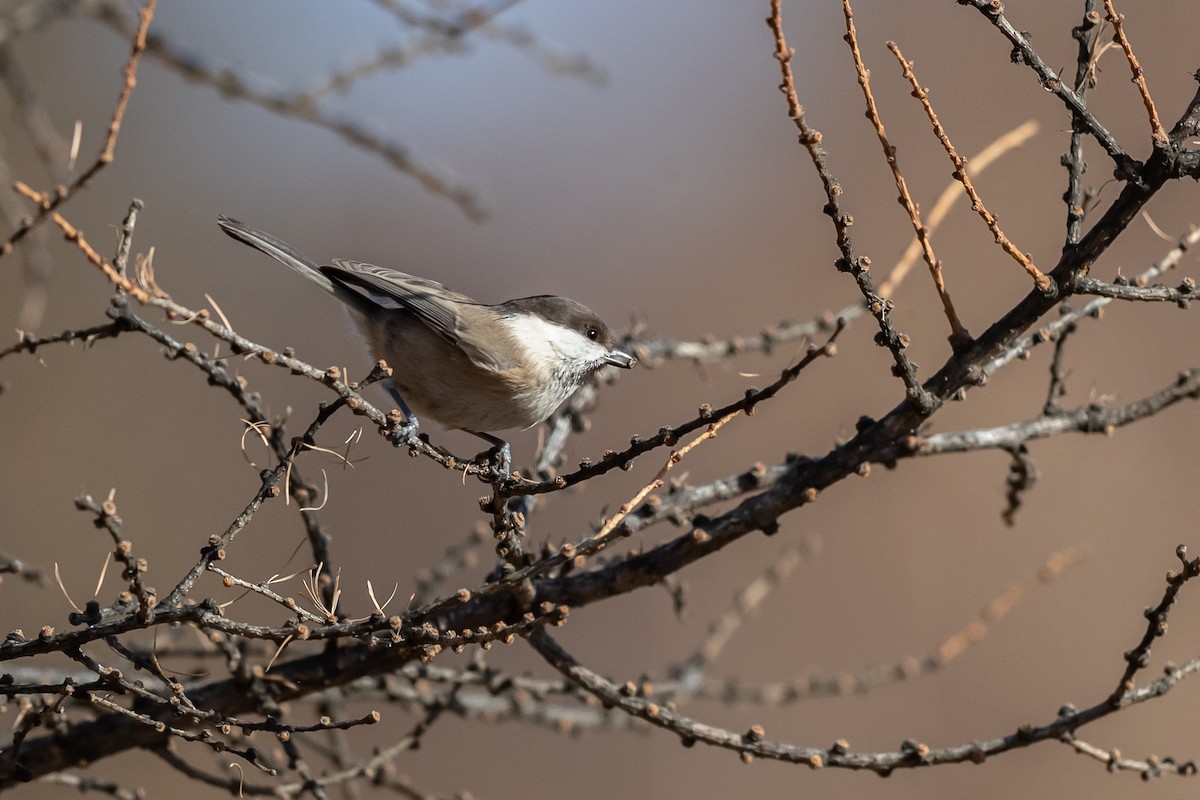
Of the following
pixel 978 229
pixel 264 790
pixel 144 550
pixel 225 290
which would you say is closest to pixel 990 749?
pixel 264 790

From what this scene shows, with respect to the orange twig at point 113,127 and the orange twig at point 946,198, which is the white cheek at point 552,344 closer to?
the orange twig at point 946,198

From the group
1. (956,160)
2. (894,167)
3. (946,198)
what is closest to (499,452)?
(946,198)

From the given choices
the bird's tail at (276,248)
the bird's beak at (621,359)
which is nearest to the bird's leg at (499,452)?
the bird's beak at (621,359)

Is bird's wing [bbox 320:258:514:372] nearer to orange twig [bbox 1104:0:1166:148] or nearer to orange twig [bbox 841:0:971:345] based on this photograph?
orange twig [bbox 841:0:971:345]

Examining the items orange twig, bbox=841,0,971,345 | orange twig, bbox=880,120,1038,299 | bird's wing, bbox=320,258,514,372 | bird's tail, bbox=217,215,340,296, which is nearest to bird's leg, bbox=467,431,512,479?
bird's wing, bbox=320,258,514,372

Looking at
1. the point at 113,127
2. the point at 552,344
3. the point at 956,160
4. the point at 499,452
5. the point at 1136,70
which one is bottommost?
the point at 113,127

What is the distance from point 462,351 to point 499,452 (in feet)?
1.18

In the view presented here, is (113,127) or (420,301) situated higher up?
(420,301)

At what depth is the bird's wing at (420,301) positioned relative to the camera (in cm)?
336

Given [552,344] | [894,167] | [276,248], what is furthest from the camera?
[552,344]

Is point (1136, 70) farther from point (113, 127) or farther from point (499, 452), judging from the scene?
point (499, 452)

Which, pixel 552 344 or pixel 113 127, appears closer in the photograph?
pixel 113 127

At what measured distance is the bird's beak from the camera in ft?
11.4

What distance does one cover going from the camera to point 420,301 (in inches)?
136
